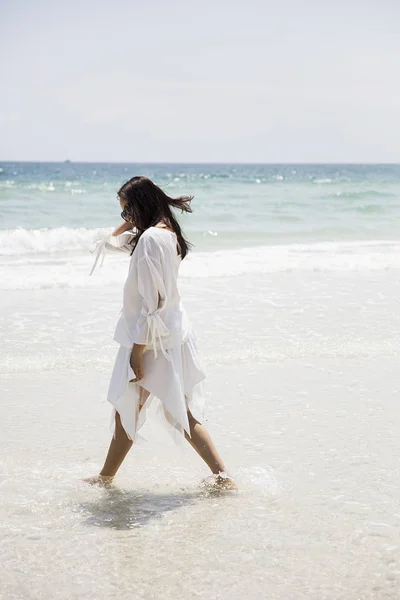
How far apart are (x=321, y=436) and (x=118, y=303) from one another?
4.68 meters

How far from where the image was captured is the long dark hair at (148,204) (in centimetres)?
365

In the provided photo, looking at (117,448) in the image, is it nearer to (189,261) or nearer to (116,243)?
(116,243)

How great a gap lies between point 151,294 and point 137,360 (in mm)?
338

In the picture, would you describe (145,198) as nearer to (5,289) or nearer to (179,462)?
(179,462)

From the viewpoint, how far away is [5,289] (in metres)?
9.87

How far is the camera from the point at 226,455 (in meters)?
4.46

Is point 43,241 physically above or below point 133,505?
above

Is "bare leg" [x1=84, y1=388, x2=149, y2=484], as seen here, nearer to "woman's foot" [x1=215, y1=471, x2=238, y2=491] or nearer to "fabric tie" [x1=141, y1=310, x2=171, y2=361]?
"fabric tie" [x1=141, y1=310, x2=171, y2=361]

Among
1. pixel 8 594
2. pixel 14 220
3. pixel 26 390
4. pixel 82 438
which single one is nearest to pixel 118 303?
pixel 26 390

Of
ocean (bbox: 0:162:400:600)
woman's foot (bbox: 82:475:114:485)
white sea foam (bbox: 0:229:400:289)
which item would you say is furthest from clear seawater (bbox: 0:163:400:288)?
woman's foot (bbox: 82:475:114:485)

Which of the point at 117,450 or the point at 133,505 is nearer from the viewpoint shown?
the point at 133,505

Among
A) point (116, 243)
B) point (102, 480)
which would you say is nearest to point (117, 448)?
point (102, 480)

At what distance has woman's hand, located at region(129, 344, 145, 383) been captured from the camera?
3658 millimetres

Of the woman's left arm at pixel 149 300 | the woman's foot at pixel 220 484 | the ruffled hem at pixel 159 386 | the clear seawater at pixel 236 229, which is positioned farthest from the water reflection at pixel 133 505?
the clear seawater at pixel 236 229
